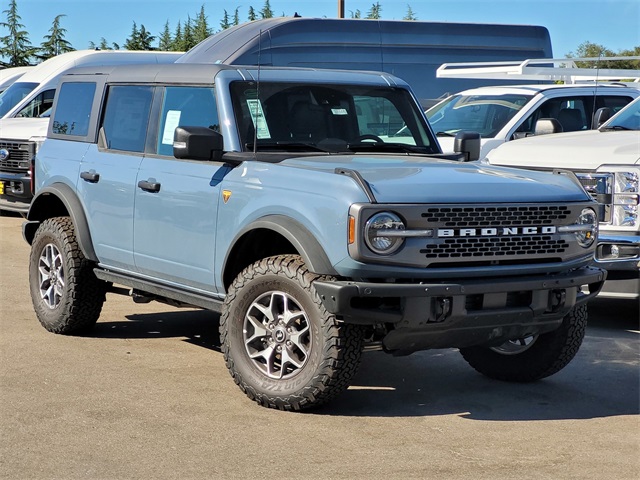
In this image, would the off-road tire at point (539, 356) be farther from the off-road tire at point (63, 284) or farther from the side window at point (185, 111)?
the off-road tire at point (63, 284)

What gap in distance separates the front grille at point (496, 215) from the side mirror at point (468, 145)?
1422mm

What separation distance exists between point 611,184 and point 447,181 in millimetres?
2900

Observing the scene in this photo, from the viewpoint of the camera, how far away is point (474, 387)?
6.68 metres

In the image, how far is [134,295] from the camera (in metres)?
7.52

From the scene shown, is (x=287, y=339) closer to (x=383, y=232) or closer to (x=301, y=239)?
(x=301, y=239)

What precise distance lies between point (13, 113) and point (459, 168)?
466 inches

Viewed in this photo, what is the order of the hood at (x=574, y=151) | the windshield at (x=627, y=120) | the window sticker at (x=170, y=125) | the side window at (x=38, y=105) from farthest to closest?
the side window at (x=38, y=105)
the windshield at (x=627, y=120)
the hood at (x=574, y=151)
the window sticker at (x=170, y=125)

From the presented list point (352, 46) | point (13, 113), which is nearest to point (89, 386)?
point (13, 113)

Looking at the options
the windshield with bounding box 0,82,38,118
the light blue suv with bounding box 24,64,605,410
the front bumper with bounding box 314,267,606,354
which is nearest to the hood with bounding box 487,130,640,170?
the light blue suv with bounding box 24,64,605,410

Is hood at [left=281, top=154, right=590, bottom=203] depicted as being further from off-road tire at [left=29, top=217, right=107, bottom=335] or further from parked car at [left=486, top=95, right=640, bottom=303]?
off-road tire at [left=29, top=217, right=107, bottom=335]

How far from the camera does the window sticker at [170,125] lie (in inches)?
281

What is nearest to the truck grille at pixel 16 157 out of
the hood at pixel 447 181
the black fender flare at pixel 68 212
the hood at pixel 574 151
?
the black fender flare at pixel 68 212

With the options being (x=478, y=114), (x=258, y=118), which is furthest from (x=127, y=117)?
(x=478, y=114)

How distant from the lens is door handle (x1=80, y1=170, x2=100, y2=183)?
756 cm
